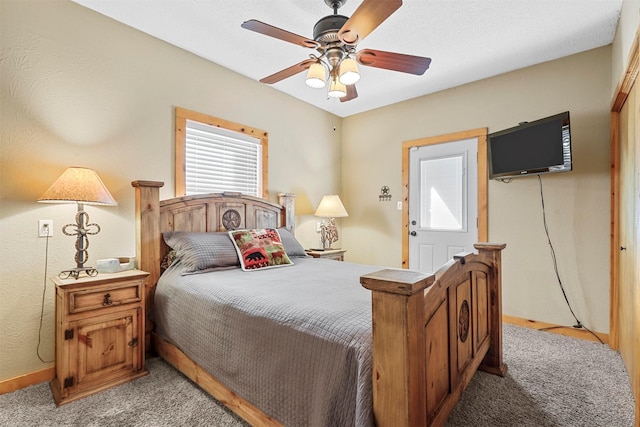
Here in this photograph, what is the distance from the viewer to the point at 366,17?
163 cm

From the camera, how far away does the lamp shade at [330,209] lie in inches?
159

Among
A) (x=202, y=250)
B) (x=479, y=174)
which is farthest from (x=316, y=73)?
(x=479, y=174)

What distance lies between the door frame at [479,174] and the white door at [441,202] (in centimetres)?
5

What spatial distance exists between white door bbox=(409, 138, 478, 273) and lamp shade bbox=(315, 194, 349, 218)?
0.94m

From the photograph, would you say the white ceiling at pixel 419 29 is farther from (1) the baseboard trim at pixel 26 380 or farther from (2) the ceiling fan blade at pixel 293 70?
(1) the baseboard trim at pixel 26 380

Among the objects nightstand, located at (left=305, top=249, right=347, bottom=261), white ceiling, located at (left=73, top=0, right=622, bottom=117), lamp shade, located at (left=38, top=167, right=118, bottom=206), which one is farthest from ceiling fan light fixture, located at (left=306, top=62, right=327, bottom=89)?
nightstand, located at (left=305, top=249, right=347, bottom=261)

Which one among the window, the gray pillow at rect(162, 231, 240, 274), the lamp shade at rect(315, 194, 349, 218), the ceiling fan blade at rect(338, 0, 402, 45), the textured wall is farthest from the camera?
the lamp shade at rect(315, 194, 349, 218)

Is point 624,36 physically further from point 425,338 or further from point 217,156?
point 217,156

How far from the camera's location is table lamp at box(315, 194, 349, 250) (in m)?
4.06

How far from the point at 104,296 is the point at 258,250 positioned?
3.66 feet

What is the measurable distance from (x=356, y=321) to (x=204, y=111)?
8.77 feet

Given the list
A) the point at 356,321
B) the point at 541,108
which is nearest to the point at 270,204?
the point at 356,321

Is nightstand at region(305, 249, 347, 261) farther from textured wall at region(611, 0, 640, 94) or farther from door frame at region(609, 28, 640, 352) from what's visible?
textured wall at region(611, 0, 640, 94)

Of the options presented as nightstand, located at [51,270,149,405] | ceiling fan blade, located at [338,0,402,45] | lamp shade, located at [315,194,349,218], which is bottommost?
nightstand, located at [51,270,149,405]
